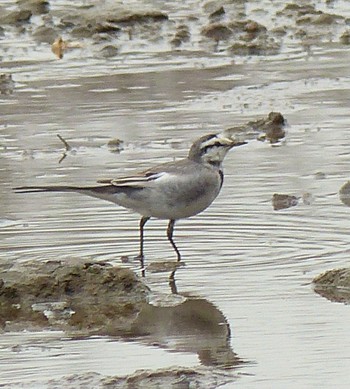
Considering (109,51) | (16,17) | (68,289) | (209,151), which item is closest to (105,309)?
(68,289)

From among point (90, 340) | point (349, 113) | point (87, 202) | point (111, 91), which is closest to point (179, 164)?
point (87, 202)

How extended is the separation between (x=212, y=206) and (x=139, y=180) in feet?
2.53

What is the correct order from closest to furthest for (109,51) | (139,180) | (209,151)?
1. (139,180)
2. (209,151)
3. (109,51)

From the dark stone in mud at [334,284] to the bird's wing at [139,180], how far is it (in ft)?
5.27

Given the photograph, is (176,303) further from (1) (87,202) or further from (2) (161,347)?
(1) (87,202)

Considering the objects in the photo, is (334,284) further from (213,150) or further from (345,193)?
(345,193)

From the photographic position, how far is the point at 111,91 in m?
13.5

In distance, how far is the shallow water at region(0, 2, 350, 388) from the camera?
6.73 metres

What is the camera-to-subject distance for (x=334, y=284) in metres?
7.67

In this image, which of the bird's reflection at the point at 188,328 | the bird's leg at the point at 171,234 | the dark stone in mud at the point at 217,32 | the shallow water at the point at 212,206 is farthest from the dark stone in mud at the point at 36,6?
the bird's reflection at the point at 188,328

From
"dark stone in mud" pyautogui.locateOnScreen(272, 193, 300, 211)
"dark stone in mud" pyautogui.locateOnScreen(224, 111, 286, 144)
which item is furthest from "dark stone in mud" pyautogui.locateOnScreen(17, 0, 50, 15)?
"dark stone in mud" pyautogui.locateOnScreen(272, 193, 300, 211)

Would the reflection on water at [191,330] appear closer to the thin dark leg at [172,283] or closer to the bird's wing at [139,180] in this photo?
the thin dark leg at [172,283]

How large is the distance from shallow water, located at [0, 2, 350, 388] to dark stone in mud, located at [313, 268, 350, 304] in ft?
0.23

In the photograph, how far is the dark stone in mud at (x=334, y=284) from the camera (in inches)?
298
